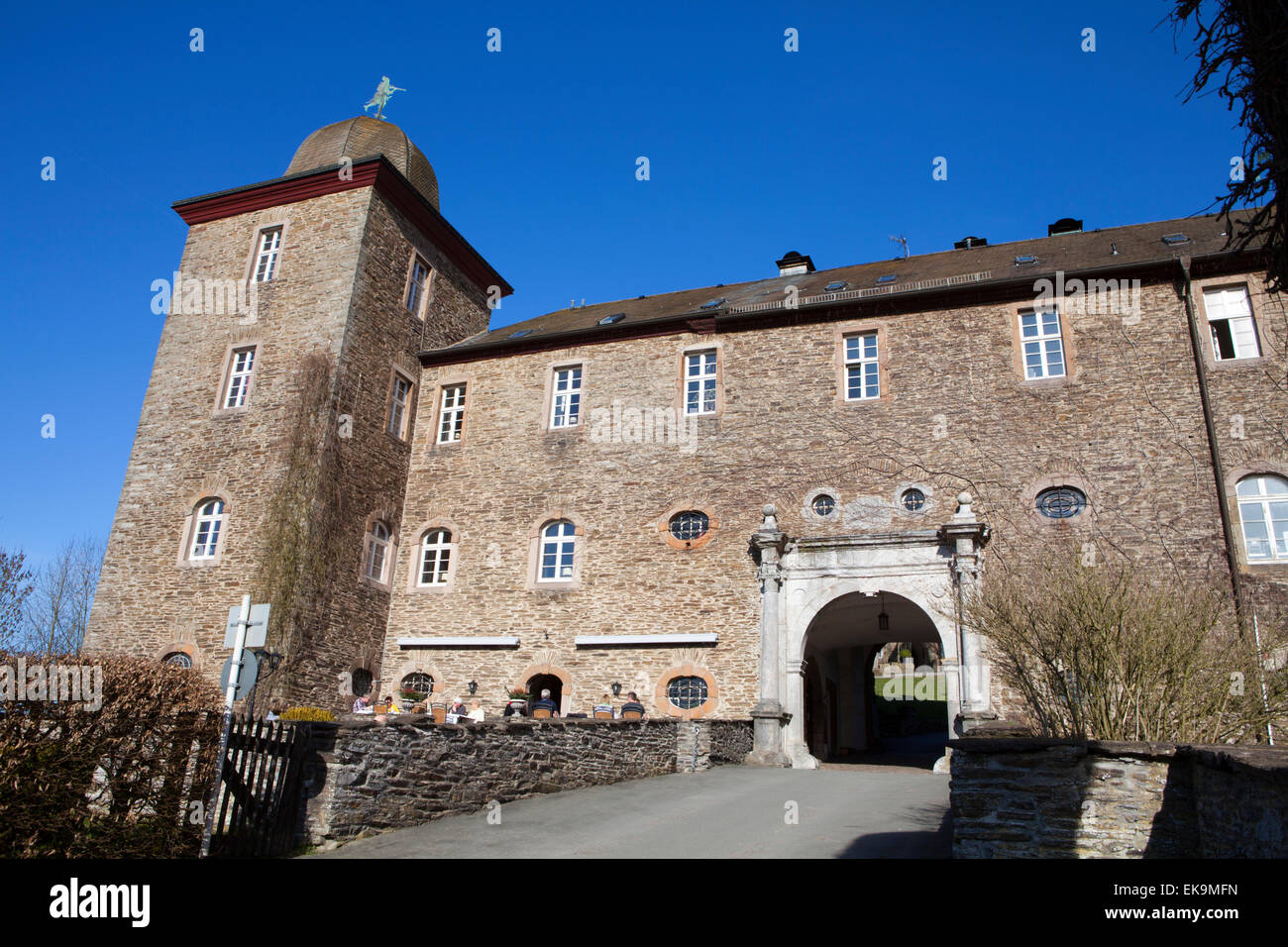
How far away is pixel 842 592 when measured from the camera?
1574cm

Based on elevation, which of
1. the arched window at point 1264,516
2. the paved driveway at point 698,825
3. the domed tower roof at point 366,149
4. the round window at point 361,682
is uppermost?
the domed tower roof at point 366,149

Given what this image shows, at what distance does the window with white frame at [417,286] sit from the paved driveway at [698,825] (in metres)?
13.2

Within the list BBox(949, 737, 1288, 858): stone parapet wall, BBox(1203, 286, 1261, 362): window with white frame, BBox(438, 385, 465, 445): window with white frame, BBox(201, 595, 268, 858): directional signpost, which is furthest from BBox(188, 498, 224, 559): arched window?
BBox(1203, 286, 1261, 362): window with white frame

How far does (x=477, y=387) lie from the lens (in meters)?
20.4

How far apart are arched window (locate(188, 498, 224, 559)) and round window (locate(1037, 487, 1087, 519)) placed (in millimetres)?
15248

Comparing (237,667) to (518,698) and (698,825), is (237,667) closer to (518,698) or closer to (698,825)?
(698,825)

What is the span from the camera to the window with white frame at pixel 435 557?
62.2 feet

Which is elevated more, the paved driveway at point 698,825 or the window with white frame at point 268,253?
the window with white frame at point 268,253

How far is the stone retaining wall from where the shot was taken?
792 cm

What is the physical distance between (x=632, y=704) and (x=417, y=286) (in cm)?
1165

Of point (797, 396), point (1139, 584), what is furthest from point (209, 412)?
point (1139, 584)

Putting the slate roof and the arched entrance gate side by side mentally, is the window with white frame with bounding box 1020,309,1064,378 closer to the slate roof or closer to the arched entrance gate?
the slate roof

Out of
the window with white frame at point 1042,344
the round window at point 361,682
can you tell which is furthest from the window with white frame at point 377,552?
the window with white frame at point 1042,344

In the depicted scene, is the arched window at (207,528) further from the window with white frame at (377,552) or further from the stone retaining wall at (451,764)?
the stone retaining wall at (451,764)
